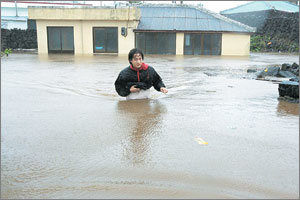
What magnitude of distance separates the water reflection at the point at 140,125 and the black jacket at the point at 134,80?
0.27 m

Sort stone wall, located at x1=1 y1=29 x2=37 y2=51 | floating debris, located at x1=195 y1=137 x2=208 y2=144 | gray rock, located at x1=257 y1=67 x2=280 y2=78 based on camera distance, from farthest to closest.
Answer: stone wall, located at x1=1 y1=29 x2=37 y2=51 → gray rock, located at x1=257 y1=67 x2=280 y2=78 → floating debris, located at x1=195 y1=137 x2=208 y2=144

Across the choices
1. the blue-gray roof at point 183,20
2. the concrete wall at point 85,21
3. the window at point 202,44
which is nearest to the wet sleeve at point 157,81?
the blue-gray roof at point 183,20

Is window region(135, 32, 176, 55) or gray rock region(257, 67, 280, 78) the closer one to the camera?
gray rock region(257, 67, 280, 78)

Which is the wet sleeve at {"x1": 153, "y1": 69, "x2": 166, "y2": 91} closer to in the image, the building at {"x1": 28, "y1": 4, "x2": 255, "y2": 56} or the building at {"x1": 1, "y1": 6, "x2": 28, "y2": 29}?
the building at {"x1": 28, "y1": 4, "x2": 255, "y2": 56}

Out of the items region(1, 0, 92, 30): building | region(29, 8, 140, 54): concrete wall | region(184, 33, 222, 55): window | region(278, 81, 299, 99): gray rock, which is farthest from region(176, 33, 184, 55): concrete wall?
region(278, 81, 299, 99): gray rock

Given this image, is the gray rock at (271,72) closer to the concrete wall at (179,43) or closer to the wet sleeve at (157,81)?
the wet sleeve at (157,81)

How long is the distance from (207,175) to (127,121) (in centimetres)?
208

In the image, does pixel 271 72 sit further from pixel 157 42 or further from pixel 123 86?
pixel 157 42

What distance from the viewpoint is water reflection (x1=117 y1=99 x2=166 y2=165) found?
332cm

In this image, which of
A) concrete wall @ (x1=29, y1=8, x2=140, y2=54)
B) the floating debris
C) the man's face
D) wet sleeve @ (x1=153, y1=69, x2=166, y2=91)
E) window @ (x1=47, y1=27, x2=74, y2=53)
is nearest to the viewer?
the floating debris

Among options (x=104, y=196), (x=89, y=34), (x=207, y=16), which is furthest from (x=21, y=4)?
(x=104, y=196)

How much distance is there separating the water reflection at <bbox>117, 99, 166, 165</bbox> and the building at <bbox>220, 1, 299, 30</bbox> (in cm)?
3059

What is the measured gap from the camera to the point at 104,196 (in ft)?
8.07

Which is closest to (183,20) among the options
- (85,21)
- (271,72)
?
(85,21)
